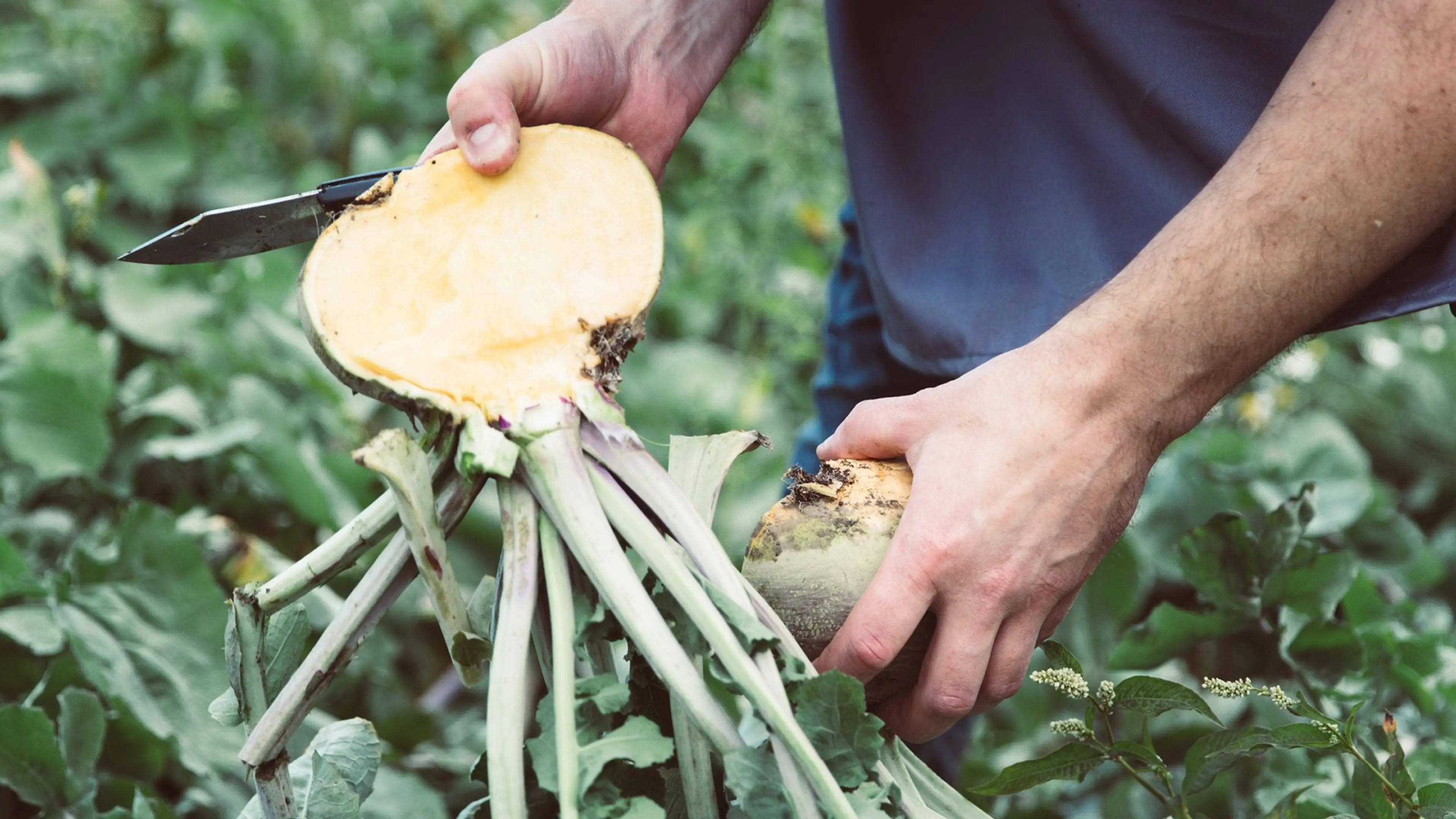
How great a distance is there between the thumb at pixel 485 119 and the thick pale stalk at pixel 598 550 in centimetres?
24

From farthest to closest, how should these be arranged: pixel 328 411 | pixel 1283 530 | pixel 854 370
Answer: pixel 328 411 < pixel 854 370 < pixel 1283 530

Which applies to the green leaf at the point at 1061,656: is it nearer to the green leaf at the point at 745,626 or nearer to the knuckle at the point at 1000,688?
the knuckle at the point at 1000,688

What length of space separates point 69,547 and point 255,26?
1.94 m

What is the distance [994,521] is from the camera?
1011 mm

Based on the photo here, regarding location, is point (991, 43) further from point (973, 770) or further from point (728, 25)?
point (973, 770)

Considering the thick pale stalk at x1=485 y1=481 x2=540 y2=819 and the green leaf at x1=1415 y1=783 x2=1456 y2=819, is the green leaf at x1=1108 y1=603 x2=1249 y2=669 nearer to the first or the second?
the green leaf at x1=1415 y1=783 x2=1456 y2=819

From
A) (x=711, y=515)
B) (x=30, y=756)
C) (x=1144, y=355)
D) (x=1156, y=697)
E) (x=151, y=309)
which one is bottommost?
(x=30, y=756)

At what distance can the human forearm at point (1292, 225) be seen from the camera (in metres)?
0.97

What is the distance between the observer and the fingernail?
1.09 m

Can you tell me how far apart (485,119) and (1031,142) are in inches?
27.2

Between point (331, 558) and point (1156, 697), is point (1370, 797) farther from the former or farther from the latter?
point (331, 558)

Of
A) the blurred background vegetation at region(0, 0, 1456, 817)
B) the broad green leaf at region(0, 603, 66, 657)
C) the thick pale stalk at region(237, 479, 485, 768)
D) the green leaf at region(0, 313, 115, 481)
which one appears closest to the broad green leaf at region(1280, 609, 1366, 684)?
the blurred background vegetation at region(0, 0, 1456, 817)

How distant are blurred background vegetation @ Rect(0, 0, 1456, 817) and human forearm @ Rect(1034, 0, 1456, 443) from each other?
0.52 metres

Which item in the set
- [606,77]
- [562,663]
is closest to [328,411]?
[606,77]
